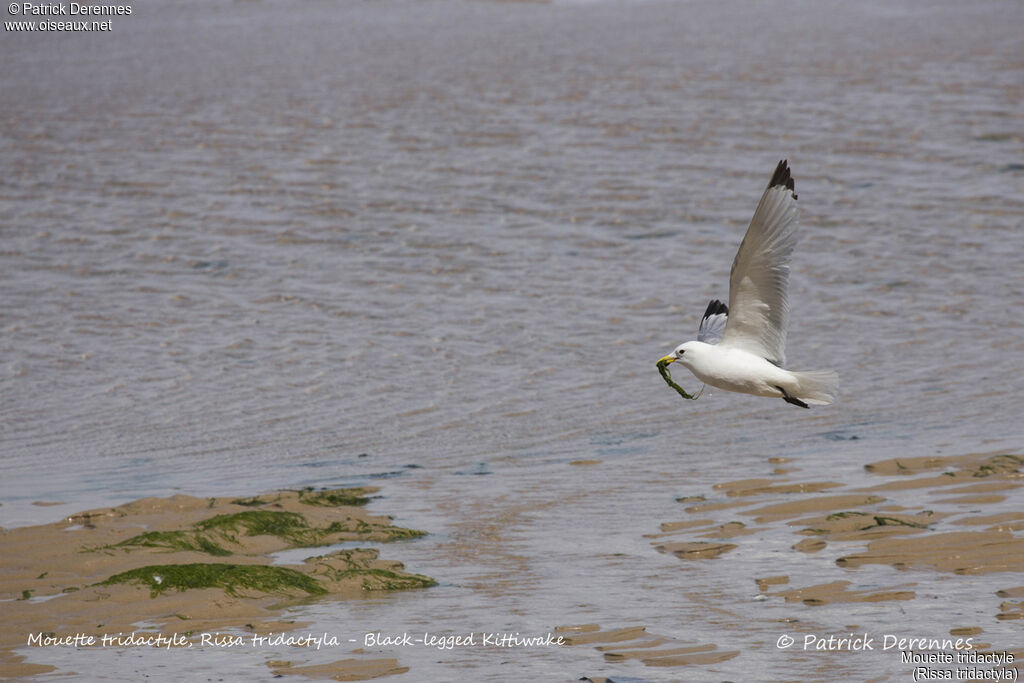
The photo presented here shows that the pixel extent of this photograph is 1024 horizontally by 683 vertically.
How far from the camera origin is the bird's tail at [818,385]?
6.26 metres

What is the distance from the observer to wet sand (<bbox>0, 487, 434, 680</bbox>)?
6496 mm

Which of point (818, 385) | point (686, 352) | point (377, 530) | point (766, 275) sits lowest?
point (377, 530)

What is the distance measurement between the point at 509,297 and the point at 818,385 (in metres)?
6.35

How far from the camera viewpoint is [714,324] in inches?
271

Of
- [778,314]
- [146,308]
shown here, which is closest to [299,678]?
[778,314]

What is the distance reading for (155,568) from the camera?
7.05 metres

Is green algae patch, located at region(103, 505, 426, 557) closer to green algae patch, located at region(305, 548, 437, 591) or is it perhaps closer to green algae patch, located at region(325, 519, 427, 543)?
green algae patch, located at region(325, 519, 427, 543)
